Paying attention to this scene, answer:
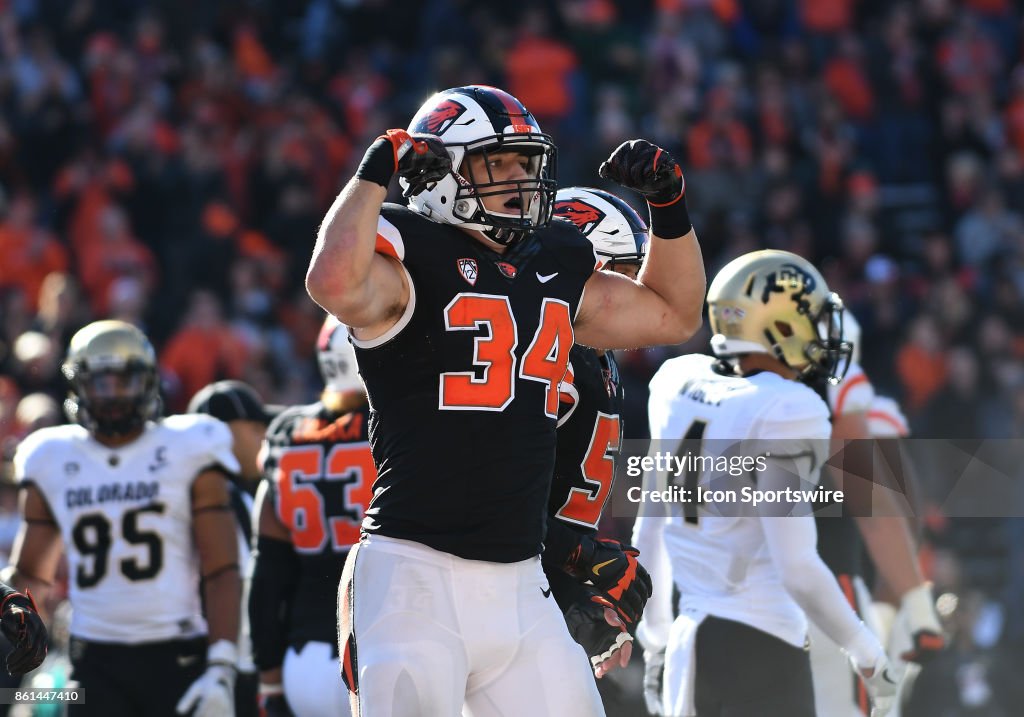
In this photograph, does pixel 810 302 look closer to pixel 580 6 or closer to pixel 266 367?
pixel 266 367

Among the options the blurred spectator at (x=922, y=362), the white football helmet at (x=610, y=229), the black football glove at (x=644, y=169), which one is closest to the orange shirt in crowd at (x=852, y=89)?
the blurred spectator at (x=922, y=362)

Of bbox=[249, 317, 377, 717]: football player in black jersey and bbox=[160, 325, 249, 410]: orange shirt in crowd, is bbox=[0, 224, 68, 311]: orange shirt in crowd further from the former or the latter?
bbox=[249, 317, 377, 717]: football player in black jersey

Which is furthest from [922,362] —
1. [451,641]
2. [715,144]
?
[451,641]

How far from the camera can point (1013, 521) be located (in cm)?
962

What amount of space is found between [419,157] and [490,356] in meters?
0.50

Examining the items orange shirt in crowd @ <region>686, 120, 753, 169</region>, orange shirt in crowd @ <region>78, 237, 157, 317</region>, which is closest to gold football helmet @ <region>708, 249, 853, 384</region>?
orange shirt in crowd @ <region>78, 237, 157, 317</region>

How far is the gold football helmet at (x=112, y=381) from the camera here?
588cm

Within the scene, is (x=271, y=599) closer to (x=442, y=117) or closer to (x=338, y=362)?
(x=338, y=362)

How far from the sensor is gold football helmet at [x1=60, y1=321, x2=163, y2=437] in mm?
5879

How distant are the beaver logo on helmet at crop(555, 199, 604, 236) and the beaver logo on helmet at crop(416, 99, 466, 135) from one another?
3.22 feet

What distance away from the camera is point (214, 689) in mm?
5551

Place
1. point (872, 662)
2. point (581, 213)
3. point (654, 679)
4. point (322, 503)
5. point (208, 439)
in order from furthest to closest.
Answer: point (208, 439)
point (654, 679)
point (322, 503)
point (581, 213)
point (872, 662)

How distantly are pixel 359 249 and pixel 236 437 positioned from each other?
3.49 m

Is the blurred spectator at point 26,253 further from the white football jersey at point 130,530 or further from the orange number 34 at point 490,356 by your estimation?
the orange number 34 at point 490,356
